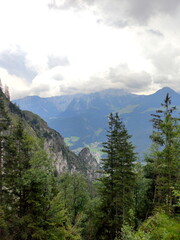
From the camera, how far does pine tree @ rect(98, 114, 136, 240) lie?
20922 mm

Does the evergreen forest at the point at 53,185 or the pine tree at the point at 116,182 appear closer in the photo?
the evergreen forest at the point at 53,185

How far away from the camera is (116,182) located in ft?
69.3

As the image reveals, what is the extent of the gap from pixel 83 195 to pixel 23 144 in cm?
2414

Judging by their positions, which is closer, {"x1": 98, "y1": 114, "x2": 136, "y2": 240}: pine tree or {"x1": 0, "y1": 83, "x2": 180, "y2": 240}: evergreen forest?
{"x1": 0, "y1": 83, "x2": 180, "y2": 240}: evergreen forest

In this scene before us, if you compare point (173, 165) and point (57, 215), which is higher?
point (173, 165)

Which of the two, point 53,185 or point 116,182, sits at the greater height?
point 116,182

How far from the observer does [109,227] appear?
21.5 metres

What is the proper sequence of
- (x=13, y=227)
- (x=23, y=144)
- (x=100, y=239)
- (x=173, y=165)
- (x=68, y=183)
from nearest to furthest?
(x=173, y=165)
(x=13, y=227)
(x=23, y=144)
(x=100, y=239)
(x=68, y=183)

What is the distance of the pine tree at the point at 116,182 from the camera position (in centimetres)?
2092

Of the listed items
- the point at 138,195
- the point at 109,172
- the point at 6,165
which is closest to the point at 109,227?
the point at 109,172

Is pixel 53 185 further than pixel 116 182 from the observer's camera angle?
No

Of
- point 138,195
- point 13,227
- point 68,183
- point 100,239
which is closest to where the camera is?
point 13,227

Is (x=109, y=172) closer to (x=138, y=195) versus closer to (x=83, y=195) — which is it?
(x=138, y=195)

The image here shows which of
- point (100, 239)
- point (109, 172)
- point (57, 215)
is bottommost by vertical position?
point (100, 239)
